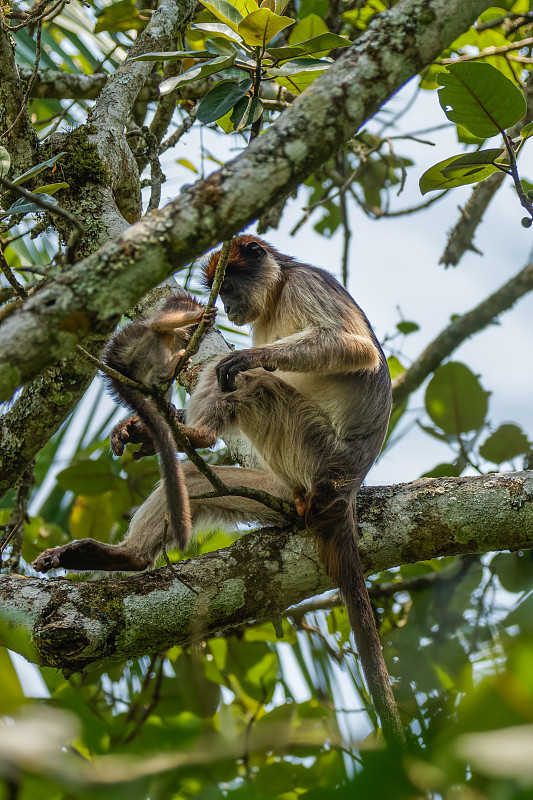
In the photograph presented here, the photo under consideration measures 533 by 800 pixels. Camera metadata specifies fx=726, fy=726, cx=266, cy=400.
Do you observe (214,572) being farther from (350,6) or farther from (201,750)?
(350,6)

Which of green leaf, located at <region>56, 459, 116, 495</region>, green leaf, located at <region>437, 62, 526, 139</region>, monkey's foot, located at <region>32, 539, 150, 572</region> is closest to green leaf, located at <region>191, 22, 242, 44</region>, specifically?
green leaf, located at <region>437, 62, 526, 139</region>

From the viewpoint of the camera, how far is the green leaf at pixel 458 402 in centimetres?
446

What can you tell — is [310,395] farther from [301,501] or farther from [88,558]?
[88,558]

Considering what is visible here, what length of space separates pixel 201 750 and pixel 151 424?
2607 millimetres

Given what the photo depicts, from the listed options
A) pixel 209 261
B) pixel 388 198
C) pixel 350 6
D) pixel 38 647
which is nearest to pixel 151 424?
pixel 38 647

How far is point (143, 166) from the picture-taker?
495cm

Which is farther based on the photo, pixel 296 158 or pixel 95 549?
pixel 95 549

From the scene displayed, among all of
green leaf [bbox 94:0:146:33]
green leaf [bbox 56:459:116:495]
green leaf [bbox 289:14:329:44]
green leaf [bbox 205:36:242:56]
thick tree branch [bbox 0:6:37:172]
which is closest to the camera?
green leaf [bbox 205:36:242:56]

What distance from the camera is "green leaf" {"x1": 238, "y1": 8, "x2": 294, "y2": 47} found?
8.29ft

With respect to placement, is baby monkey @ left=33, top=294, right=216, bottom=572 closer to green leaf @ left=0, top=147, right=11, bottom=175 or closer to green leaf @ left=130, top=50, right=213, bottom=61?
green leaf @ left=0, top=147, right=11, bottom=175

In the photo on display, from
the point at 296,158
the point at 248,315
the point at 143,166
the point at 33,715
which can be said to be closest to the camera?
the point at 33,715

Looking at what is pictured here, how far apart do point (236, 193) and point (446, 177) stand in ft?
5.51

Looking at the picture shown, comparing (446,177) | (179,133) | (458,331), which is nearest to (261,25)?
(446,177)

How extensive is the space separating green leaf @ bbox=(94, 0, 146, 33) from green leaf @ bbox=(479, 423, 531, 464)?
3660 millimetres
